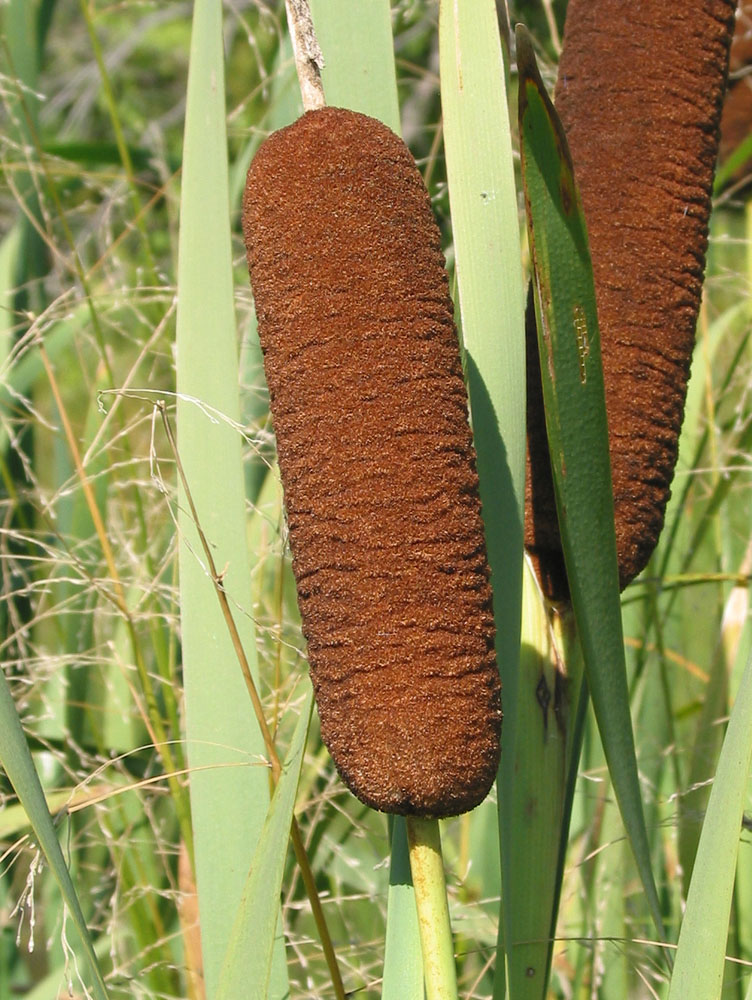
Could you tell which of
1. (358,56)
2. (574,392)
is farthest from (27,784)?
(358,56)

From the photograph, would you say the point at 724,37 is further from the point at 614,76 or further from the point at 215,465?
the point at 215,465

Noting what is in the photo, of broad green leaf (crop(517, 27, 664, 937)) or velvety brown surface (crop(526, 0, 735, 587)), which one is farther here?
velvety brown surface (crop(526, 0, 735, 587))

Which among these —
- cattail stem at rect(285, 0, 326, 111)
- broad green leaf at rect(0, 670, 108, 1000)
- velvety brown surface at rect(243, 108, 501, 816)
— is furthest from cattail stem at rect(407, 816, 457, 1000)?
cattail stem at rect(285, 0, 326, 111)

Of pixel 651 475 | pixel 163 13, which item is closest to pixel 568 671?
pixel 651 475

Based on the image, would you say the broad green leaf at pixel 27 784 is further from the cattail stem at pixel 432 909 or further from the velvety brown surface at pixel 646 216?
the velvety brown surface at pixel 646 216

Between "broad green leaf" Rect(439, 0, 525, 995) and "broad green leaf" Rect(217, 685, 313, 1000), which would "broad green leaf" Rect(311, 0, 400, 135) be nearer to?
"broad green leaf" Rect(439, 0, 525, 995)

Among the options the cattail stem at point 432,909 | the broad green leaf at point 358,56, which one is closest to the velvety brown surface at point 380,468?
the cattail stem at point 432,909

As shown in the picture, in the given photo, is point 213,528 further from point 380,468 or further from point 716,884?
point 716,884
